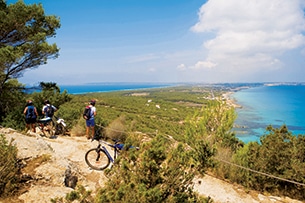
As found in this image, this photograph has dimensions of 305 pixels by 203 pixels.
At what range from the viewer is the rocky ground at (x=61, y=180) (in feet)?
13.1

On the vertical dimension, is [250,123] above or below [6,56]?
below

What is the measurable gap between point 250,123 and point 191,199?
6437 centimetres

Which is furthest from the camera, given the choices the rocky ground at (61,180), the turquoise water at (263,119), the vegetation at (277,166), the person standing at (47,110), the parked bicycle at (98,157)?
the turquoise water at (263,119)

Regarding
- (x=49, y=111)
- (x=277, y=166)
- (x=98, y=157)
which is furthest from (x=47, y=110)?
(x=277, y=166)

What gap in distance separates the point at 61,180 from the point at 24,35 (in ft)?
33.6

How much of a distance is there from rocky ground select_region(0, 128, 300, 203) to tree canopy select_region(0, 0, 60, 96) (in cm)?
601

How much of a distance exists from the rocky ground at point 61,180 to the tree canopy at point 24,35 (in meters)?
6.01

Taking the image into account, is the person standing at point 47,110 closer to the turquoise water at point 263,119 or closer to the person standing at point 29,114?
the person standing at point 29,114

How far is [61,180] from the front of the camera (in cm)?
450

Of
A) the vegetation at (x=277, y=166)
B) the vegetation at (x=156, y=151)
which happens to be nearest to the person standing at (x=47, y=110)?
the vegetation at (x=156, y=151)

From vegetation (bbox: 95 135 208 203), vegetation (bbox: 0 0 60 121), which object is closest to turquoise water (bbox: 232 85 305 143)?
vegetation (bbox: 95 135 208 203)

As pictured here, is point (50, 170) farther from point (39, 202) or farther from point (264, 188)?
point (264, 188)

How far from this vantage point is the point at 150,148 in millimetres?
2766

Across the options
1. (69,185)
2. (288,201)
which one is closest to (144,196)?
(69,185)
